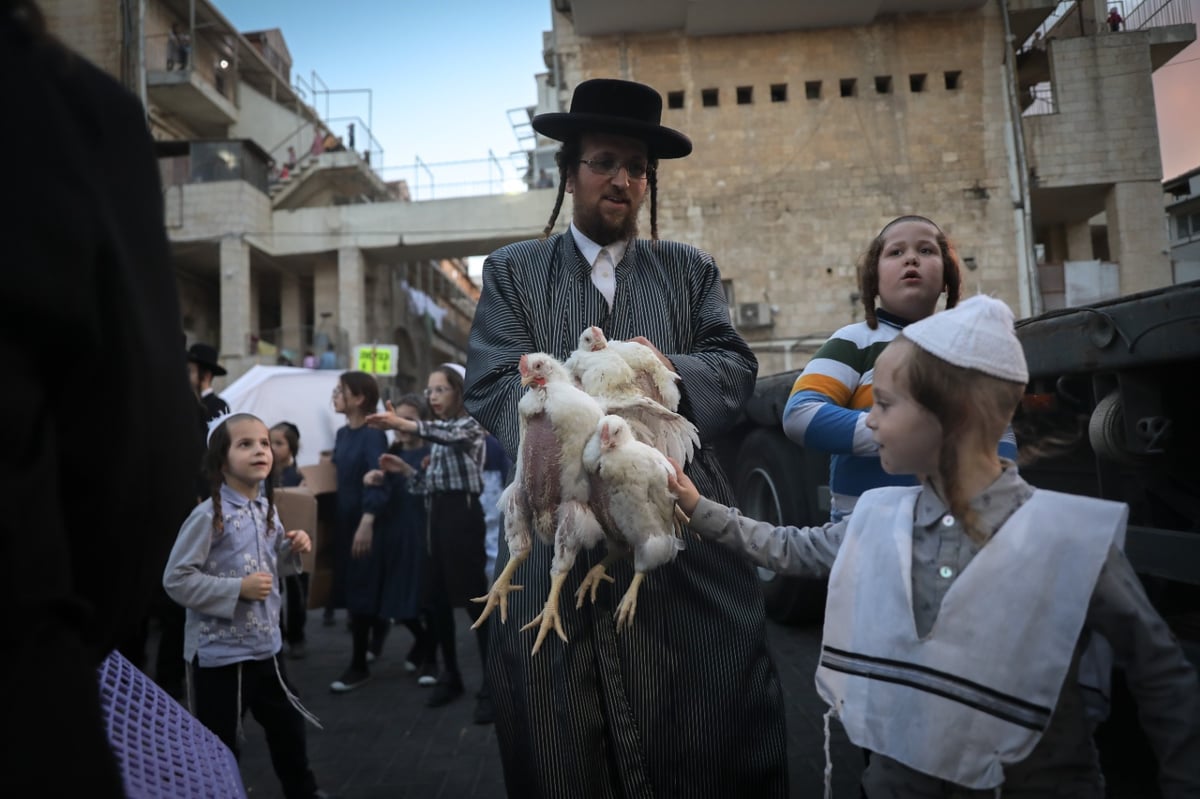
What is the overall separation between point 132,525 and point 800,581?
205 inches

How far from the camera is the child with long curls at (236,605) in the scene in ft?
9.44

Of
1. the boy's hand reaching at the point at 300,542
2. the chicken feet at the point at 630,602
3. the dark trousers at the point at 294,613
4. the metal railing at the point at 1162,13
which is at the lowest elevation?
the dark trousers at the point at 294,613

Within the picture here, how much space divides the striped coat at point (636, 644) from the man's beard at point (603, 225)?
76mm

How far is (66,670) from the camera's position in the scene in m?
0.73

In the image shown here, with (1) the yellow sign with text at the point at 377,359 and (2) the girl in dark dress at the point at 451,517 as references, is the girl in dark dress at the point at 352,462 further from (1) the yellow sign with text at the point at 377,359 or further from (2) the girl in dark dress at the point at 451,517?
(1) the yellow sign with text at the point at 377,359

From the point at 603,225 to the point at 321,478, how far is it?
4.63m

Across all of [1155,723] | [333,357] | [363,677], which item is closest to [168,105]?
[333,357]

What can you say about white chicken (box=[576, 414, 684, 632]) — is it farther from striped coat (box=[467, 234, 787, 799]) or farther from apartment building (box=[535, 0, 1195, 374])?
apartment building (box=[535, 0, 1195, 374])

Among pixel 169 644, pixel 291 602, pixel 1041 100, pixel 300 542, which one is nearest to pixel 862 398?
pixel 300 542

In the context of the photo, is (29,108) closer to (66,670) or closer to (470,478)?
(66,670)

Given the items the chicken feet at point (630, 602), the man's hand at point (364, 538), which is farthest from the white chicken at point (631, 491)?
the man's hand at point (364, 538)

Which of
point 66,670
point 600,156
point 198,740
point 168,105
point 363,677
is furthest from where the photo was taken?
point 168,105

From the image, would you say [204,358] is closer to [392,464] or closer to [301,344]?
[392,464]

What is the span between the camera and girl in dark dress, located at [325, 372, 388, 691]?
5352 millimetres
